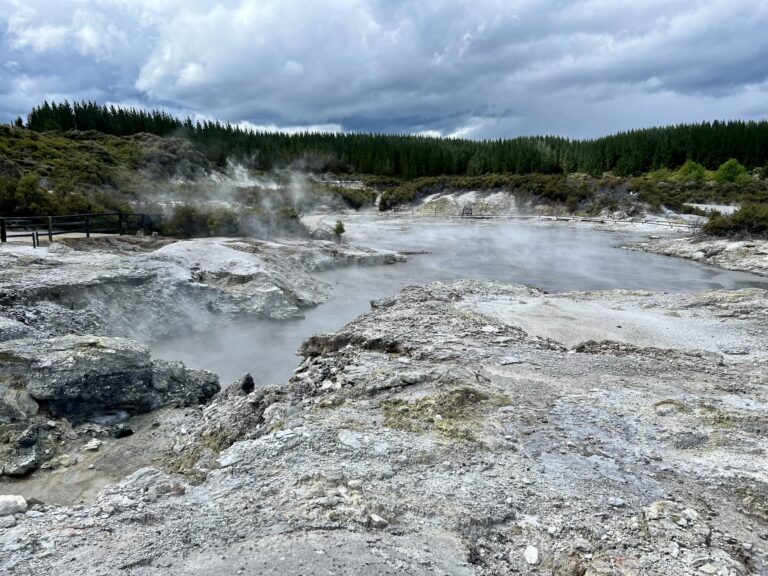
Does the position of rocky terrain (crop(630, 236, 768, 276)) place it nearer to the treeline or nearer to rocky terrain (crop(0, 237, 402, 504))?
rocky terrain (crop(0, 237, 402, 504))

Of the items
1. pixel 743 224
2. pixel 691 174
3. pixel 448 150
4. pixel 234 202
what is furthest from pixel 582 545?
pixel 448 150

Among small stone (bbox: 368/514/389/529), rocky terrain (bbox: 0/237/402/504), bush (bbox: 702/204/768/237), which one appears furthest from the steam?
bush (bbox: 702/204/768/237)

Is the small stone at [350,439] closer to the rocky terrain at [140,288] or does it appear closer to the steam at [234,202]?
the rocky terrain at [140,288]

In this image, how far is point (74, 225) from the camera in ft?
66.7

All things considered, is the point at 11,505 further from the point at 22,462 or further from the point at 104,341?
the point at 104,341

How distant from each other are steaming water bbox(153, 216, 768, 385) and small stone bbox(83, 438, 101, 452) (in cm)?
342

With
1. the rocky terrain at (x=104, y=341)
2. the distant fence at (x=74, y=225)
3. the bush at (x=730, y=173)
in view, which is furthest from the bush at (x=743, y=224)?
the bush at (x=730, y=173)

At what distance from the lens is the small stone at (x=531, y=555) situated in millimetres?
3896

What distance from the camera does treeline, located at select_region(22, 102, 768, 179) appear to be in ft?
259

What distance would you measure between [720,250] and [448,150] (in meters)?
73.9

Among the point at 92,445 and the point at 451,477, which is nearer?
the point at 451,477

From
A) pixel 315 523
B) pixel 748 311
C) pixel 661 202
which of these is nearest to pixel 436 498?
pixel 315 523

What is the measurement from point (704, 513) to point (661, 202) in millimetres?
50120

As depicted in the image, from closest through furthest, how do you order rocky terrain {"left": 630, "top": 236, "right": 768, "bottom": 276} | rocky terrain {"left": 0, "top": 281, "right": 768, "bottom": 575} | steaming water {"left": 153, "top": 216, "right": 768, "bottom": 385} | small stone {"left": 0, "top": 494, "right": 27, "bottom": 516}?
rocky terrain {"left": 0, "top": 281, "right": 768, "bottom": 575} < small stone {"left": 0, "top": 494, "right": 27, "bottom": 516} < steaming water {"left": 153, "top": 216, "right": 768, "bottom": 385} < rocky terrain {"left": 630, "top": 236, "right": 768, "bottom": 276}
